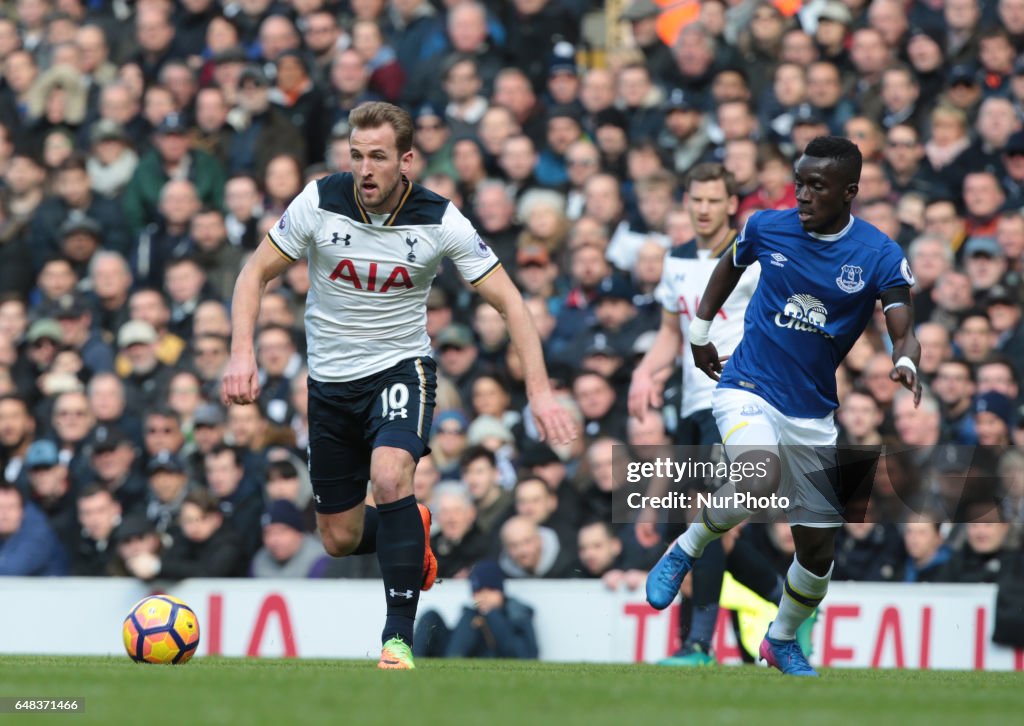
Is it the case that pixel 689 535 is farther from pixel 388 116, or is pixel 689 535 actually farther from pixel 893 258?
pixel 388 116

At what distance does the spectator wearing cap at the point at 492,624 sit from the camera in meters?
12.2

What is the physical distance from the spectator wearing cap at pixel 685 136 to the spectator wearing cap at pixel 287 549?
469 centimetres

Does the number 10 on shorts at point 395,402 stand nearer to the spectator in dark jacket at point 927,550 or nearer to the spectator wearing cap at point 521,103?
the spectator in dark jacket at point 927,550

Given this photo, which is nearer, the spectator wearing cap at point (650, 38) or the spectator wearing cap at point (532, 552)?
the spectator wearing cap at point (532, 552)

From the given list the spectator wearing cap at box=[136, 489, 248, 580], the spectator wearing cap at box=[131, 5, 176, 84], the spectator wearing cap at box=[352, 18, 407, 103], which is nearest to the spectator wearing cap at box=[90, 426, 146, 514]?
the spectator wearing cap at box=[136, 489, 248, 580]

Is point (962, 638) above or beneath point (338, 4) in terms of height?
beneath

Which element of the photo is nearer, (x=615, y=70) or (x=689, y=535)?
(x=689, y=535)

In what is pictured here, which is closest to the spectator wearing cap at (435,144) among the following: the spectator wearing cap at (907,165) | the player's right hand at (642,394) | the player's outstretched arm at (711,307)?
the spectator wearing cap at (907,165)

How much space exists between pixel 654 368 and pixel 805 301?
2129 mm

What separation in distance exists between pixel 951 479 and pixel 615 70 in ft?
20.3

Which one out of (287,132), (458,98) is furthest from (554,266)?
(287,132)

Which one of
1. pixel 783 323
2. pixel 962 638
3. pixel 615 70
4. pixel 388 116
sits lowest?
pixel 962 638

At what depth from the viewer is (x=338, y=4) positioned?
19.3 meters

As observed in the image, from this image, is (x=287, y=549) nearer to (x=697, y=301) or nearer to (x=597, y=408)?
(x=597, y=408)
